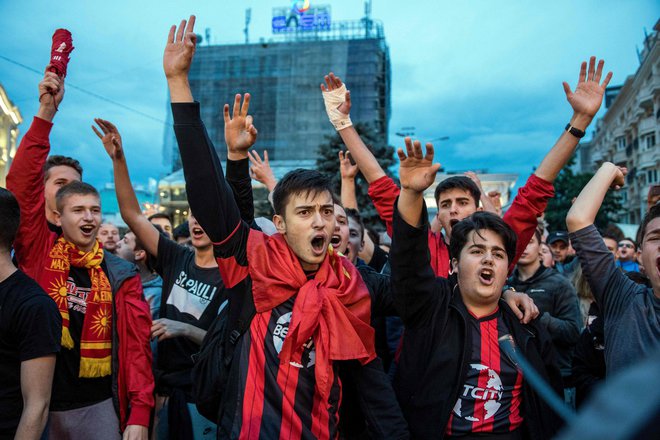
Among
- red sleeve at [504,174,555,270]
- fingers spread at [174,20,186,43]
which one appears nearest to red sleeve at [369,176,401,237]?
red sleeve at [504,174,555,270]

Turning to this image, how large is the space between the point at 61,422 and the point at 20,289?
2.78ft

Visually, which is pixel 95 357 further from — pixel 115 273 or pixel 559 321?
pixel 559 321

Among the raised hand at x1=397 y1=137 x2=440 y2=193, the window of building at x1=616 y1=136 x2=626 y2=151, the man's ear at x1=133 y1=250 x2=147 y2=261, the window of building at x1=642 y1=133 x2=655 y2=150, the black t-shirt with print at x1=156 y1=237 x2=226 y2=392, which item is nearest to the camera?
the raised hand at x1=397 y1=137 x2=440 y2=193

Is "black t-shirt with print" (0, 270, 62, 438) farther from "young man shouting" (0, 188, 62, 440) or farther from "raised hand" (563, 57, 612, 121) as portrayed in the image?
"raised hand" (563, 57, 612, 121)

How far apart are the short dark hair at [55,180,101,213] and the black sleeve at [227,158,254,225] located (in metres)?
1.03

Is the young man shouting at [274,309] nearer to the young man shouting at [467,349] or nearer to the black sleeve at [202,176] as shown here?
the black sleeve at [202,176]

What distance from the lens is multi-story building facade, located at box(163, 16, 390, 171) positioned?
47844 millimetres

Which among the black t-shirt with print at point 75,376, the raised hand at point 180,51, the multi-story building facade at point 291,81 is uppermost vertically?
the multi-story building facade at point 291,81

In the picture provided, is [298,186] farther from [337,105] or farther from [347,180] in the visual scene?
[347,180]

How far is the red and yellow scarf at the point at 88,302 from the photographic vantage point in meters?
2.61

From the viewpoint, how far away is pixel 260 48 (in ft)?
171

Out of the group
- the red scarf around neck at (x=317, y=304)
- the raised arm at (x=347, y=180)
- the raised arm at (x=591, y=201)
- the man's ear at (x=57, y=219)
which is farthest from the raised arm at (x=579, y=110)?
the man's ear at (x=57, y=219)

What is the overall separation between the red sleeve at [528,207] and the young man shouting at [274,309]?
1.17 meters

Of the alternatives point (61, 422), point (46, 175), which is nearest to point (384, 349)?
point (61, 422)
